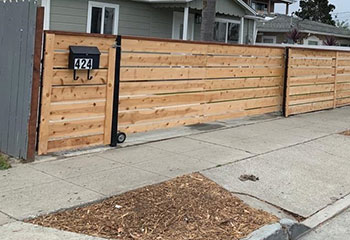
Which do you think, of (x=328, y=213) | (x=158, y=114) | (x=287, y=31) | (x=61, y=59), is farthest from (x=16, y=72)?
(x=287, y=31)

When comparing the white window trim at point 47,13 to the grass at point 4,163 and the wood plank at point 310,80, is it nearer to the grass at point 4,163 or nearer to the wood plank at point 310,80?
the wood plank at point 310,80

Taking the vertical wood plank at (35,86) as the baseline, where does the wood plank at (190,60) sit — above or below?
above

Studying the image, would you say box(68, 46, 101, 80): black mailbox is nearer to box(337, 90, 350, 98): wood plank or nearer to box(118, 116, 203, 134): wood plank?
box(118, 116, 203, 134): wood plank

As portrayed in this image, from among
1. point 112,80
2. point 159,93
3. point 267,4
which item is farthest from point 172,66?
point 267,4

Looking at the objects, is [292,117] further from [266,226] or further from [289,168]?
[266,226]

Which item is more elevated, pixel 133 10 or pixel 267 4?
pixel 267 4

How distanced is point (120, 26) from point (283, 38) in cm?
2303

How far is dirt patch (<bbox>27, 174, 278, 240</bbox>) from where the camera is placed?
4383 millimetres

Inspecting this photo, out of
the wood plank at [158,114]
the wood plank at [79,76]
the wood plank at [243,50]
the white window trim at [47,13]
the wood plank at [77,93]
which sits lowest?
the wood plank at [158,114]

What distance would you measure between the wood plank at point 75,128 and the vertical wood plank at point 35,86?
1.41 ft

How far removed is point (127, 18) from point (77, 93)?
9585mm

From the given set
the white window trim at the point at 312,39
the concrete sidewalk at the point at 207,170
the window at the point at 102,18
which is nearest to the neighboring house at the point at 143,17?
the window at the point at 102,18

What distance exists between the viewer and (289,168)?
6957mm

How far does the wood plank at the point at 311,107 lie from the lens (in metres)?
12.1
